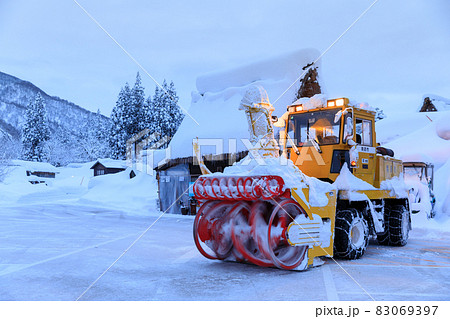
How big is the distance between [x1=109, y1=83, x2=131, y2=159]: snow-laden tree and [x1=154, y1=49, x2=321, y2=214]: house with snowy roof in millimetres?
31759

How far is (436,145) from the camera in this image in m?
21.6

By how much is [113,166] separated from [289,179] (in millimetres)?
52555

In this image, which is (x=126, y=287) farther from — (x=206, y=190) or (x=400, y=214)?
(x=400, y=214)

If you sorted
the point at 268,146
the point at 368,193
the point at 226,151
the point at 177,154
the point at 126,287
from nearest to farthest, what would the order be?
1. the point at 126,287
2. the point at 268,146
3. the point at 368,193
4. the point at 226,151
5. the point at 177,154

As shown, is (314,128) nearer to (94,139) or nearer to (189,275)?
(189,275)

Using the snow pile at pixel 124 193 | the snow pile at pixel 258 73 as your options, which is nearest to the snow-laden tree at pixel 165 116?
the snow pile at pixel 124 193

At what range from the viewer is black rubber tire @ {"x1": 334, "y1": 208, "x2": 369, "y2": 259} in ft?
26.8

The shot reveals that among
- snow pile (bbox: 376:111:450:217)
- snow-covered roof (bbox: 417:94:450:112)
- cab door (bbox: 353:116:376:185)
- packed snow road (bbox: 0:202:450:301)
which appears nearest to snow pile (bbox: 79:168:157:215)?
snow pile (bbox: 376:111:450:217)

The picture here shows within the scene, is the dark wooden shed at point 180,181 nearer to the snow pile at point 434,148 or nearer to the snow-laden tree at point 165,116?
the snow pile at point 434,148

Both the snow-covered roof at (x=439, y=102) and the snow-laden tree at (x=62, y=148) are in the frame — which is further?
the snow-laden tree at (x=62, y=148)

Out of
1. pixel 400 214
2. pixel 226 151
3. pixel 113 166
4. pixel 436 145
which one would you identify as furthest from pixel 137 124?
pixel 400 214

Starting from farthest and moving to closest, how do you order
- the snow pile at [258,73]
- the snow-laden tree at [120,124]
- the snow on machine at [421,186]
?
the snow-laden tree at [120,124]
the snow pile at [258,73]
the snow on machine at [421,186]

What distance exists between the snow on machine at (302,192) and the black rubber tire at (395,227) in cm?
2

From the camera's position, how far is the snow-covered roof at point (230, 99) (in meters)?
22.6
